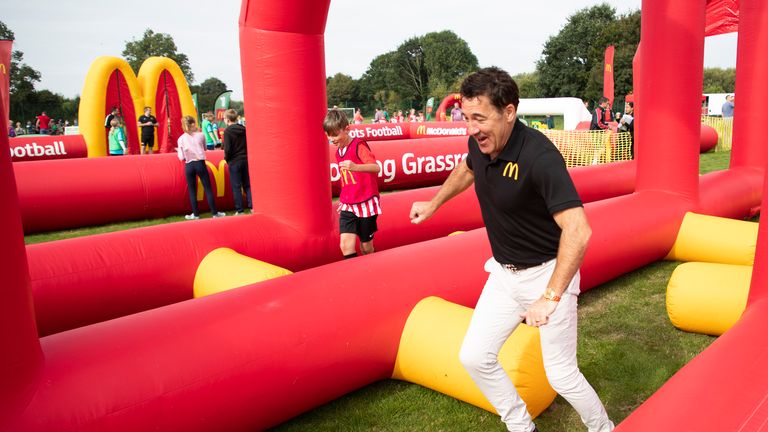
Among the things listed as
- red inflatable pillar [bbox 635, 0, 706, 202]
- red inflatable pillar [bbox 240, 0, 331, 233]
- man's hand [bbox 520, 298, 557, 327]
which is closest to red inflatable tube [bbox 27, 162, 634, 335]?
red inflatable pillar [bbox 240, 0, 331, 233]

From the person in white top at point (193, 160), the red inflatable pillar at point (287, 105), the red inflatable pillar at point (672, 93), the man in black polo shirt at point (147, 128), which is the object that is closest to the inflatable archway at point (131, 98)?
the man in black polo shirt at point (147, 128)

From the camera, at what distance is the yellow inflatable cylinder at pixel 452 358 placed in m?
2.97

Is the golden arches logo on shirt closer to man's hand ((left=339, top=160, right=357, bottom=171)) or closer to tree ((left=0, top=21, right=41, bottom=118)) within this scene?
man's hand ((left=339, top=160, right=357, bottom=171))

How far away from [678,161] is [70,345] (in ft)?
19.0

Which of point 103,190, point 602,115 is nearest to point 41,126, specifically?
point 103,190

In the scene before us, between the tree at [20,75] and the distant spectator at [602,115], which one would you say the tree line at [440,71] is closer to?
the tree at [20,75]

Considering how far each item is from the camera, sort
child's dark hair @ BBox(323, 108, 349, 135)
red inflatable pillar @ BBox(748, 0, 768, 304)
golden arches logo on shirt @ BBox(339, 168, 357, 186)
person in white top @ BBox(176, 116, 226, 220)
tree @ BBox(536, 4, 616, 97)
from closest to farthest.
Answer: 1. child's dark hair @ BBox(323, 108, 349, 135)
2. golden arches logo on shirt @ BBox(339, 168, 357, 186)
3. red inflatable pillar @ BBox(748, 0, 768, 304)
4. person in white top @ BBox(176, 116, 226, 220)
5. tree @ BBox(536, 4, 616, 97)

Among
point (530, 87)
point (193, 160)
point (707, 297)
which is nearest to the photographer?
point (707, 297)

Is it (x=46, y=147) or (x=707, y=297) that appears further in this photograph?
(x=46, y=147)

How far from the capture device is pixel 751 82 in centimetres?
764

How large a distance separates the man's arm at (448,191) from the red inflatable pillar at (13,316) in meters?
1.67

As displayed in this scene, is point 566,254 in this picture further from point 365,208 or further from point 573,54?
point 573,54

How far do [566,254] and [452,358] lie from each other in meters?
1.24

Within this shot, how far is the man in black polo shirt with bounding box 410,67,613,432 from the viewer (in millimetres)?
2225
